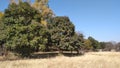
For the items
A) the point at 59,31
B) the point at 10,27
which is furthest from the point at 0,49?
the point at 59,31

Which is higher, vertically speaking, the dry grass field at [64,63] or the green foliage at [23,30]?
the green foliage at [23,30]

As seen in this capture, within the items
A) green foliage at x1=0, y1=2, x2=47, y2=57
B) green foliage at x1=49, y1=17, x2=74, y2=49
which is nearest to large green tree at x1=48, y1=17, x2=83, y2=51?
green foliage at x1=49, y1=17, x2=74, y2=49

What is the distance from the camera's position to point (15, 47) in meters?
31.9

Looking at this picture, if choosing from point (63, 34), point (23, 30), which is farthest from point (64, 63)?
point (63, 34)

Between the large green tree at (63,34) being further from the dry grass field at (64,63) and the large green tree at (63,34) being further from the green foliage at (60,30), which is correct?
the dry grass field at (64,63)

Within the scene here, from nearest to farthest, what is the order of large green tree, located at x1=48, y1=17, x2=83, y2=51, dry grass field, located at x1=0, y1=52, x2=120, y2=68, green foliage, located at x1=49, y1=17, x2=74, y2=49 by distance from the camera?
1. dry grass field, located at x1=0, y1=52, x2=120, y2=68
2. large green tree, located at x1=48, y1=17, x2=83, y2=51
3. green foliage, located at x1=49, y1=17, x2=74, y2=49

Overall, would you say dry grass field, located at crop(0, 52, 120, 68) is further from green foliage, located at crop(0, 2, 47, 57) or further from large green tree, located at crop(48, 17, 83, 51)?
large green tree, located at crop(48, 17, 83, 51)

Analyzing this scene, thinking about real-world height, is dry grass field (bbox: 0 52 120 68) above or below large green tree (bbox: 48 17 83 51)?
below

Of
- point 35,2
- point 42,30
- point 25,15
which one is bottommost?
point 42,30

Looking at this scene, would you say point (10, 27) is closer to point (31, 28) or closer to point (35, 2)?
point (31, 28)

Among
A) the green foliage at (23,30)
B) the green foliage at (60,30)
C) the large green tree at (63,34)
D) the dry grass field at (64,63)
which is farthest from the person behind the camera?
the green foliage at (60,30)

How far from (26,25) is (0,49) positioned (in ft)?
28.6

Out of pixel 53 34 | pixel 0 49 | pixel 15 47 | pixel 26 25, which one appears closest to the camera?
pixel 15 47

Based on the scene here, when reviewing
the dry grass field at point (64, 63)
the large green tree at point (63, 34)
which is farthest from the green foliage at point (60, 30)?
the dry grass field at point (64, 63)
